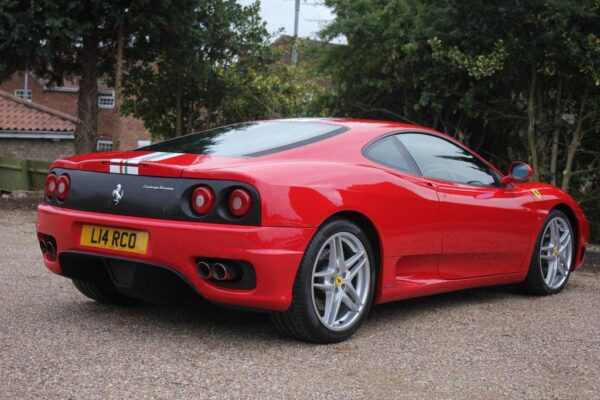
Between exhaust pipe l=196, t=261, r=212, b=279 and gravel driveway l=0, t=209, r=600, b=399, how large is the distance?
0.38 meters

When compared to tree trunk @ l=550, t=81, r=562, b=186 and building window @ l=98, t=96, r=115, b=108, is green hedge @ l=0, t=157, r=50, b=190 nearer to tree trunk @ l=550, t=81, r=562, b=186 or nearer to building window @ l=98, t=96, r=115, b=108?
tree trunk @ l=550, t=81, r=562, b=186

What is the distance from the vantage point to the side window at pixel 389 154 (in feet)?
14.9

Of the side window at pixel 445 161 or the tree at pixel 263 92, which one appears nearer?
the side window at pixel 445 161

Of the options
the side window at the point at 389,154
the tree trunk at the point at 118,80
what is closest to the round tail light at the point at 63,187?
the side window at the point at 389,154

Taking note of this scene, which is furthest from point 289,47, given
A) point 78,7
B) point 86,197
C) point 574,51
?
point 86,197

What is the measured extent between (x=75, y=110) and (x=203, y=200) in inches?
1468

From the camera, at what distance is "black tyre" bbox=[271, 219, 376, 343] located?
151 inches

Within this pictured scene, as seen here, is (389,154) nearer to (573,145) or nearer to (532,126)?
(532,126)

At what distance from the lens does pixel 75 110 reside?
1534 inches

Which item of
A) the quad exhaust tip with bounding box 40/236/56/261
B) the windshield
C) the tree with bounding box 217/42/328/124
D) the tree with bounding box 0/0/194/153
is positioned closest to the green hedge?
the tree with bounding box 217/42/328/124

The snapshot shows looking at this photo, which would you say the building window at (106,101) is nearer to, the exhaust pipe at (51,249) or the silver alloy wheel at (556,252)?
the silver alloy wheel at (556,252)

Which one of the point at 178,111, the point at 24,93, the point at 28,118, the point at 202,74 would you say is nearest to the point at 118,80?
the point at 202,74

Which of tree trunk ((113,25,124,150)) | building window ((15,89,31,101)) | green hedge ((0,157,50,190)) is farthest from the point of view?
building window ((15,89,31,101))

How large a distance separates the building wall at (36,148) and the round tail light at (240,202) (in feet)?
82.3
